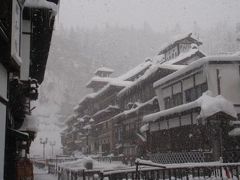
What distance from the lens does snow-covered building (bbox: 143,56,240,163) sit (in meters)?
22.2

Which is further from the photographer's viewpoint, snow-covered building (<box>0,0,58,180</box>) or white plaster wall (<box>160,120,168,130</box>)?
white plaster wall (<box>160,120,168,130</box>)

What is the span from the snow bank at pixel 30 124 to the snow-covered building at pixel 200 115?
1255cm

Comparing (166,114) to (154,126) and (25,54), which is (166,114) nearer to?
(154,126)

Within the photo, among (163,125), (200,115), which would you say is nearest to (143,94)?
(163,125)

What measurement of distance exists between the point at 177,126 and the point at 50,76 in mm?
110262

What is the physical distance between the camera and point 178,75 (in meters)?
29.5

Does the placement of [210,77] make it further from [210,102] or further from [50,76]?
[50,76]

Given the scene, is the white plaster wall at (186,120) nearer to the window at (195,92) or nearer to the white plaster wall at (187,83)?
the window at (195,92)

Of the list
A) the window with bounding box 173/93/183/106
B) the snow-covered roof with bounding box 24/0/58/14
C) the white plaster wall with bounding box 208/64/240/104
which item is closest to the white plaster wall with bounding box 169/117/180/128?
the window with bounding box 173/93/183/106

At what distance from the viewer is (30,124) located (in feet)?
39.4

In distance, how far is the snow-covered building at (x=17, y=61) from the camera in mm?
7680

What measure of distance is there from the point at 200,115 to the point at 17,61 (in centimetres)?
1634

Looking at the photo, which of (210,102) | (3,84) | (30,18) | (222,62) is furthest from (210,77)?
(3,84)

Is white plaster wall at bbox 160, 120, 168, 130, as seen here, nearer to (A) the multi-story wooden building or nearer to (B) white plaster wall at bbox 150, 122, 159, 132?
(B) white plaster wall at bbox 150, 122, 159, 132
